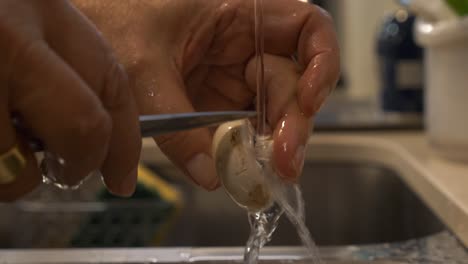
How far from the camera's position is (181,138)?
43 centimetres

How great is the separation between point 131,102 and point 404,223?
2.05 ft

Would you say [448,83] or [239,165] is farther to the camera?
[448,83]

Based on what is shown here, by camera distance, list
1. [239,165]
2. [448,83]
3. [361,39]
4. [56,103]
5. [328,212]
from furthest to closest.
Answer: [361,39]
[328,212]
[448,83]
[239,165]
[56,103]

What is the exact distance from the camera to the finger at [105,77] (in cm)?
29

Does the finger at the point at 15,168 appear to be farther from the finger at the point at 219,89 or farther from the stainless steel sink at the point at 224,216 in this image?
the stainless steel sink at the point at 224,216

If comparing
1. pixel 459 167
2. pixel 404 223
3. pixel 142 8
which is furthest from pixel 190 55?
pixel 404 223

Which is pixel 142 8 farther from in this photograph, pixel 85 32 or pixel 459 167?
pixel 459 167

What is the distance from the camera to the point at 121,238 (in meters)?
0.86

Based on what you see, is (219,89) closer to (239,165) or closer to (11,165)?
(239,165)

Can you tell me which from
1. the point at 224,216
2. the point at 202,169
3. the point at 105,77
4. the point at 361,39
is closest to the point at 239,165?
the point at 202,169

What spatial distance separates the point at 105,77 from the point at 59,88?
0.11 feet

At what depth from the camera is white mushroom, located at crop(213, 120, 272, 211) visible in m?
0.43

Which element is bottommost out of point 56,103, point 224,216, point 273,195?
point 224,216

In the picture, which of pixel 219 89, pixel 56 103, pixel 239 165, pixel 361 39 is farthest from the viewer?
pixel 361 39
